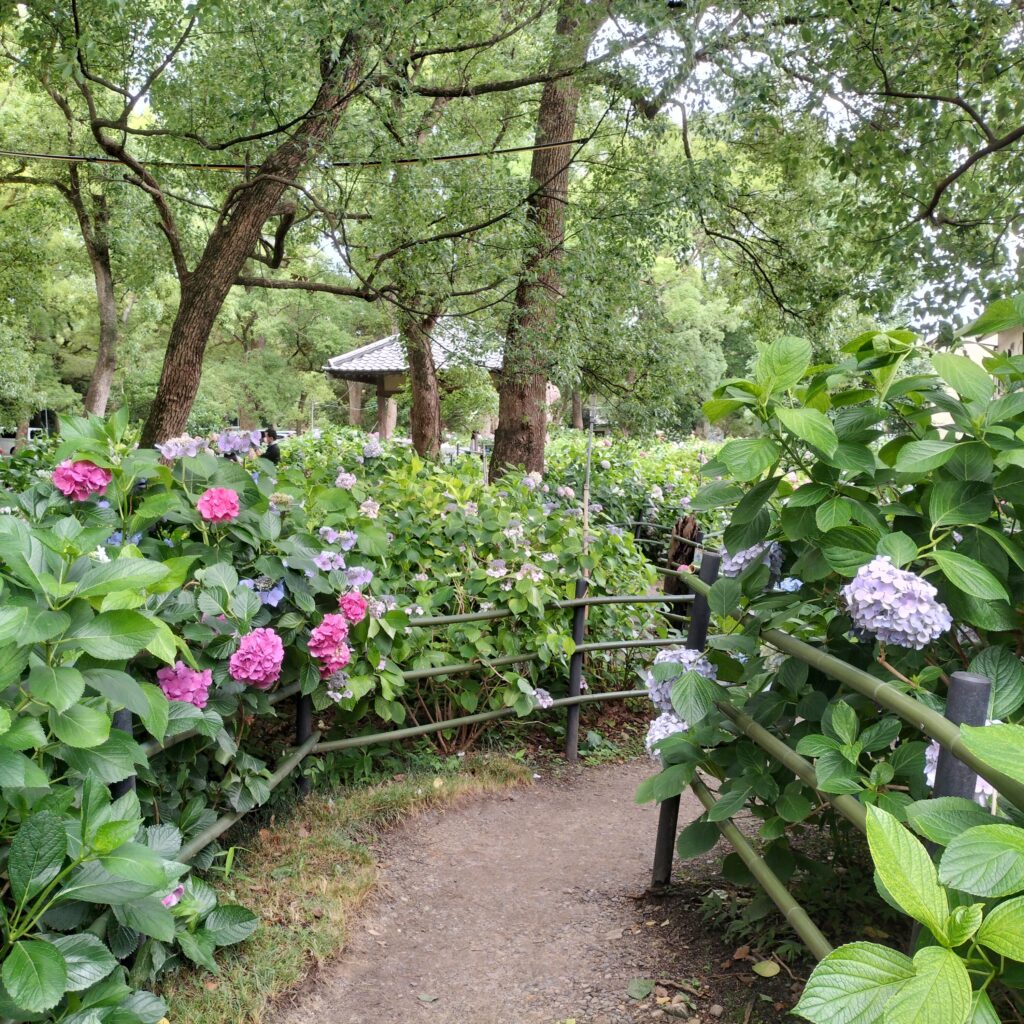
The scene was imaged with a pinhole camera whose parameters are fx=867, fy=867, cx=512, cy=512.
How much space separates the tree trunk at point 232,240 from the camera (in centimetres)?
668

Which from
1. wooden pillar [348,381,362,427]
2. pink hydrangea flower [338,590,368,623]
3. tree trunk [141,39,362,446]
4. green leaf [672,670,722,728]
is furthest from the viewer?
wooden pillar [348,381,362,427]

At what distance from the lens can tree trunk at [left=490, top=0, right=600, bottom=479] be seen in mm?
8273

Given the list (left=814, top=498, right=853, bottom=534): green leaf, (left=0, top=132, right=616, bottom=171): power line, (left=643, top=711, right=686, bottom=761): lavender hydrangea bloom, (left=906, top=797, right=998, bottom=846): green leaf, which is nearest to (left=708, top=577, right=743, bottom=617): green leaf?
(left=643, top=711, right=686, bottom=761): lavender hydrangea bloom

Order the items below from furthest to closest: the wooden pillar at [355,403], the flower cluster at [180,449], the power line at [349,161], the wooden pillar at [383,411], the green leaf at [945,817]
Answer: the wooden pillar at [355,403] < the wooden pillar at [383,411] < the power line at [349,161] < the flower cluster at [180,449] < the green leaf at [945,817]

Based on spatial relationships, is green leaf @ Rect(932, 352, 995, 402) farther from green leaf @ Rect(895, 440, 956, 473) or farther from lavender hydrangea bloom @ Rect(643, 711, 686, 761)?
lavender hydrangea bloom @ Rect(643, 711, 686, 761)

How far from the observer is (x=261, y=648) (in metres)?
2.59

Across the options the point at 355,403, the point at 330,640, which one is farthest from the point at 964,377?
the point at 355,403

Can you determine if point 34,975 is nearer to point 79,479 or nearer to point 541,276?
point 79,479

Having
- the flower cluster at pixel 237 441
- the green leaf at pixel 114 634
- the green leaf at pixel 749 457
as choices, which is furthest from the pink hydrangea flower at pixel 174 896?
the green leaf at pixel 749 457

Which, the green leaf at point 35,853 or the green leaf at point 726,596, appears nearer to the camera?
the green leaf at point 35,853

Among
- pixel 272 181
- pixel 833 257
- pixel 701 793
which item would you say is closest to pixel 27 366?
pixel 272 181

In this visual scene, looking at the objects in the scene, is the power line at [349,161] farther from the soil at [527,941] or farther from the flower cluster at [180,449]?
the soil at [527,941]

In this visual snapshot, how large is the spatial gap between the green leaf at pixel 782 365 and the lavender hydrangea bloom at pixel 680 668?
80 centimetres

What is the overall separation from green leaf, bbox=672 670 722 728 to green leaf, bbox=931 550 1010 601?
76 centimetres
